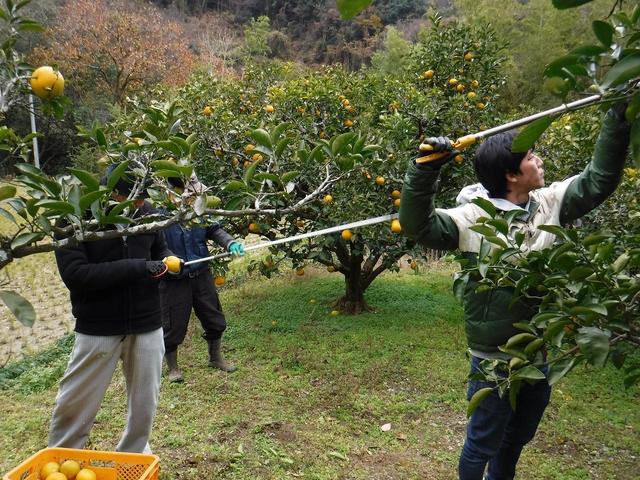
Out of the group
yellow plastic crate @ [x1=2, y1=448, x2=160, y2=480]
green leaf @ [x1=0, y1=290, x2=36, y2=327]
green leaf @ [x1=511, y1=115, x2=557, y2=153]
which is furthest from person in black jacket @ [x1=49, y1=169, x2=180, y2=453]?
green leaf @ [x1=511, y1=115, x2=557, y2=153]

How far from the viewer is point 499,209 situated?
166 cm

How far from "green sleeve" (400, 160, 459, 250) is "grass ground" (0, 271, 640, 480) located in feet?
4.43

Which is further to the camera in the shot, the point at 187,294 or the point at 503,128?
the point at 187,294


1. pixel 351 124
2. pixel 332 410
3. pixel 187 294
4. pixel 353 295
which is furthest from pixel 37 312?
pixel 332 410

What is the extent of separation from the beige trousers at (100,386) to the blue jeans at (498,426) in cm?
127

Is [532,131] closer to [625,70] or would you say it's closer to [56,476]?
[625,70]

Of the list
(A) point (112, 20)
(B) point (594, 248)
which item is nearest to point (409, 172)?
(B) point (594, 248)

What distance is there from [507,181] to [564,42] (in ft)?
34.2

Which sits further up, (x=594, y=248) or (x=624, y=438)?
Result: (x=594, y=248)

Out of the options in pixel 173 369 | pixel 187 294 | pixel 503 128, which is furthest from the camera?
pixel 173 369

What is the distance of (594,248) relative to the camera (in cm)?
102

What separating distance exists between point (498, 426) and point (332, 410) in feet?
5.11

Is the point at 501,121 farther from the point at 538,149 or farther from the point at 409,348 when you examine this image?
the point at 409,348

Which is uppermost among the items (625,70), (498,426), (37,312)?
(625,70)
